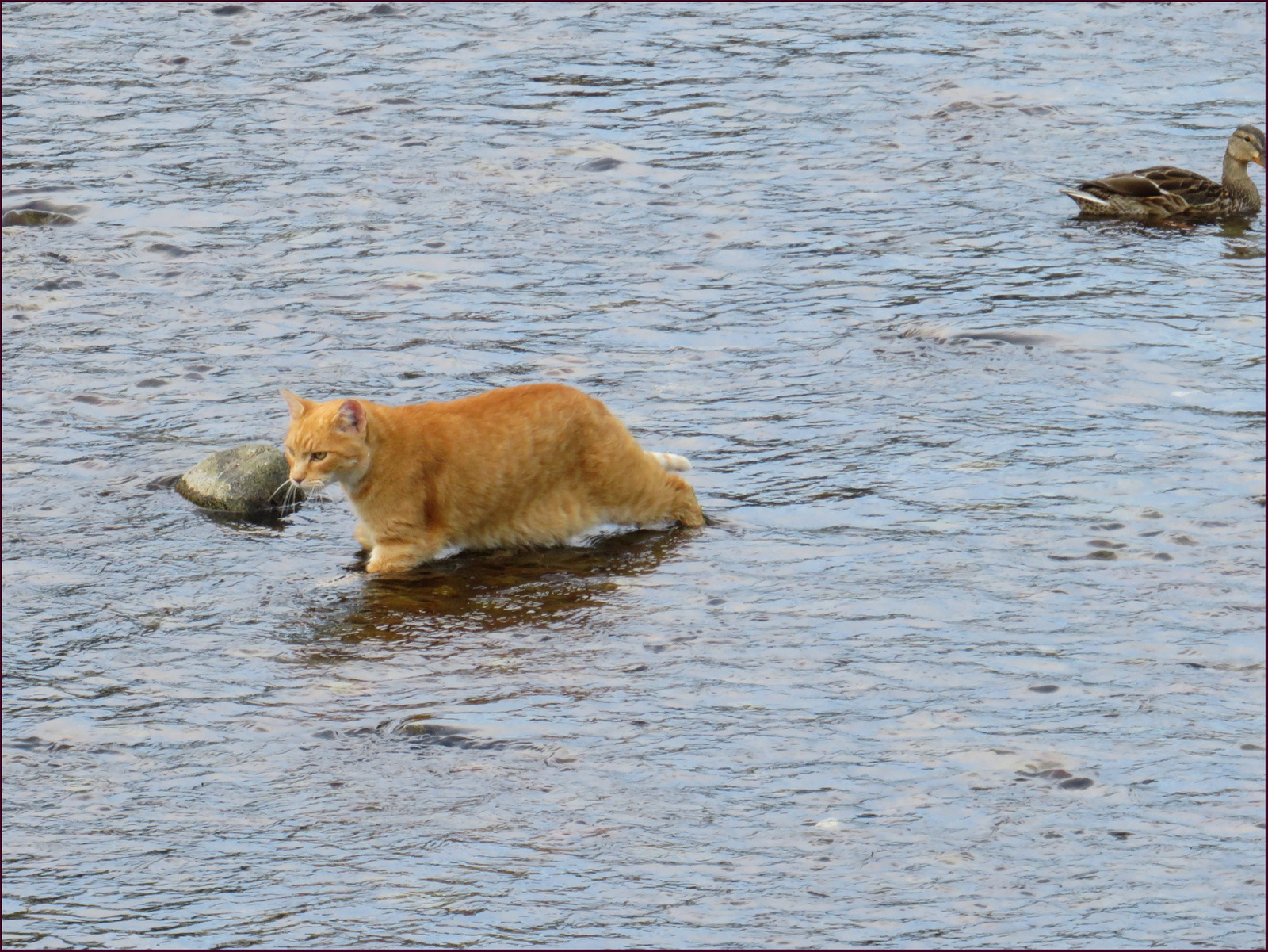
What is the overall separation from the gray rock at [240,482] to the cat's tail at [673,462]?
2034 millimetres

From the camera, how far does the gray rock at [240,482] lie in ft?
33.1

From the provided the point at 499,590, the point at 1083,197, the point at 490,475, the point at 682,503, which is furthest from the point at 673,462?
the point at 1083,197

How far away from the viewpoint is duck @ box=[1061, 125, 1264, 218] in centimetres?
1426

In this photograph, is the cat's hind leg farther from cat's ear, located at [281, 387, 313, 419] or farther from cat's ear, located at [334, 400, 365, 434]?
cat's ear, located at [281, 387, 313, 419]

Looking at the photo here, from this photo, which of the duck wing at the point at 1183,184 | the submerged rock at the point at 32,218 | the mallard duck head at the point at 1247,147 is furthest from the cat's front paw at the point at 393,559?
the mallard duck head at the point at 1247,147

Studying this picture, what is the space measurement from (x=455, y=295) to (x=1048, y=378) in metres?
4.30

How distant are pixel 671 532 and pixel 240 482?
7.92 ft

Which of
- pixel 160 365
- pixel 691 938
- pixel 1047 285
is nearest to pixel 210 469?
pixel 160 365

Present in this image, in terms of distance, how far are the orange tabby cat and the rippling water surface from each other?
235 millimetres

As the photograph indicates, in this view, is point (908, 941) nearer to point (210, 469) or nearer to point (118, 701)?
point (118, 701)

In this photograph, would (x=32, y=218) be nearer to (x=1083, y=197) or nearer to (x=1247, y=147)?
(x=1083, y=197)

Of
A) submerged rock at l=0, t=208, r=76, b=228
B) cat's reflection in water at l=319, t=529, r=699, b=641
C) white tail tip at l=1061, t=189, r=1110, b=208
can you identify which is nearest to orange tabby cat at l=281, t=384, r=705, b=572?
cat's reflection in water at l=319, t=529, r=699, b=641

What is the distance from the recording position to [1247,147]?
575 inches

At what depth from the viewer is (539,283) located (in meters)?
13.5
